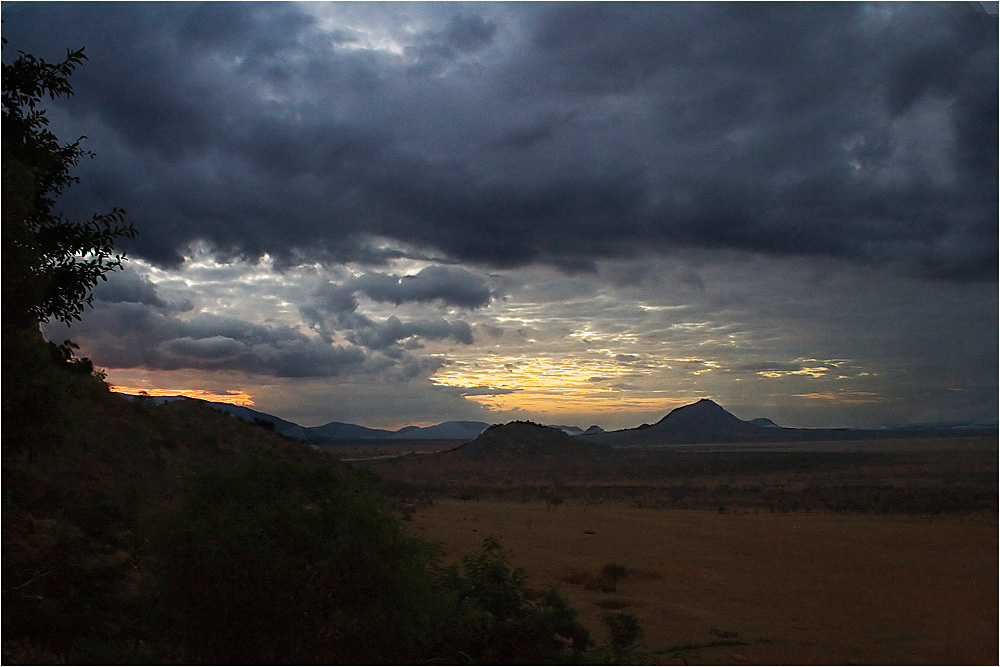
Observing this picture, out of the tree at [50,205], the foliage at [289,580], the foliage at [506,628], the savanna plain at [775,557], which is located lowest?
the savanna plain at [775,557]

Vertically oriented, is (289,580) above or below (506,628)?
above

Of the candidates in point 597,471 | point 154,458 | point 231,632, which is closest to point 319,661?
point 231,632

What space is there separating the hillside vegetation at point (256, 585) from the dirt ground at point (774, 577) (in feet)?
7.60

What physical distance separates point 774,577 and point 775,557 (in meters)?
2.38

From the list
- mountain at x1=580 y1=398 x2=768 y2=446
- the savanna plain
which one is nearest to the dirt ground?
the savanna plain

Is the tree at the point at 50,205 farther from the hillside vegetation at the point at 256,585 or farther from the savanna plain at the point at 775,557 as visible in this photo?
the savanna plain at the point at 775,557

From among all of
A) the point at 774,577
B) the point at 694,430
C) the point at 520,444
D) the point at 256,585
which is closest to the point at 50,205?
the point at 256,585

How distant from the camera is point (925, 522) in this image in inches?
874

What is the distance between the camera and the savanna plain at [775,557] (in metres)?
9.71

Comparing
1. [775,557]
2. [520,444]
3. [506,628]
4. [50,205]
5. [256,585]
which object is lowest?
[775,557]

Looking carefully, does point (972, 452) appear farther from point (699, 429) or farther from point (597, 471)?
point (699, 429)

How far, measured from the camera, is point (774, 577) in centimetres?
1437

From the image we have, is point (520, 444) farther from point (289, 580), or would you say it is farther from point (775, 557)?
point (289, 580)

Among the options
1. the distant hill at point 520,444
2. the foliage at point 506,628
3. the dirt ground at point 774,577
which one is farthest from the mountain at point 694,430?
the foliage at point 506,628
